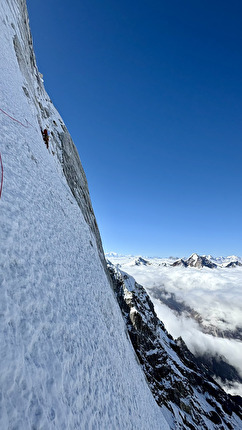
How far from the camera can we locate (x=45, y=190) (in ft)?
35.7

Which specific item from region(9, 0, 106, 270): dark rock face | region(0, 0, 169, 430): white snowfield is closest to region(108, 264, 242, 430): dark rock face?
region(9, 0, 106, 270): dark rock face

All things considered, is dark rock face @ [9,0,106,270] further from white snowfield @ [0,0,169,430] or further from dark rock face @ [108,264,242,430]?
dark rock face @ [108,264,242,430]

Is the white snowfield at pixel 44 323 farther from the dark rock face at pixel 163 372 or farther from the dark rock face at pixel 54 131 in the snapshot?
the dark rock face at pixel 163 372

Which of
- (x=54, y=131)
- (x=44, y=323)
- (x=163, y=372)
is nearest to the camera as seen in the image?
(x=44, y=323)

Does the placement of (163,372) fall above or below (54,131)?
below

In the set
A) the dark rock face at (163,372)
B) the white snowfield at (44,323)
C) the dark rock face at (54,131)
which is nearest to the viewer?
the white snowfield at (44,323)

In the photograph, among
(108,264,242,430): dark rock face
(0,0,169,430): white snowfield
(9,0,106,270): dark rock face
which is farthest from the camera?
(108,264,242,430): dark rock face

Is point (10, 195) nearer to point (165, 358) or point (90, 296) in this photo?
point (90, 296)

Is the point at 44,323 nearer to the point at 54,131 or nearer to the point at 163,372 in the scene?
the point at 54,131

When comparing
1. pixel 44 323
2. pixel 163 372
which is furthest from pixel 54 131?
pixel 163 372

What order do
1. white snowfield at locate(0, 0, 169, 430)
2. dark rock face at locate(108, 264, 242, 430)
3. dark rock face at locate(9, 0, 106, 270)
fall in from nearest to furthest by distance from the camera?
white snowfield at locate(0, 0, 169, 430) < dark rock face at locate(9, 0, 106, 270) < dark rock face at locate(108, 264, 242, 430)

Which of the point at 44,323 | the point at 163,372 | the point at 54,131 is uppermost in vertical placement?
the point at 54,131

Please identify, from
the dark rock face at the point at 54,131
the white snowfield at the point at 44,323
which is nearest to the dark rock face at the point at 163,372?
the dark rock face at the point at 54,131

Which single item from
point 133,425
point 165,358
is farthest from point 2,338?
point 165,358
